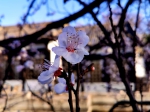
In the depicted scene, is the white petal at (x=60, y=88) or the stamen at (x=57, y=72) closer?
the stamen at (x=57, y=72)

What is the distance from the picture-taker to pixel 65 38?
947mm

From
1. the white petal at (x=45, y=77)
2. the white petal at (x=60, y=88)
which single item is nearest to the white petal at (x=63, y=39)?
the white petal at (x=45, y=77)

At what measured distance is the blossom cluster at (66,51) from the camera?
0.87 m

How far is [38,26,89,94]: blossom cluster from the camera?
0.87 m

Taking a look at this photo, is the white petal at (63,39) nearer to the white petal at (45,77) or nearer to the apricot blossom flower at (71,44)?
the apricot blossom flower at (71,44)

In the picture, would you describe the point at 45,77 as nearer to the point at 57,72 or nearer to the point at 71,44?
the point at 57,72

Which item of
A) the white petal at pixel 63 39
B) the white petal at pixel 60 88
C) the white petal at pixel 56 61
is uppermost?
the white petal at pixel 63 39

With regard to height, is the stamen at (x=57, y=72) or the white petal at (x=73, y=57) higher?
the white petal at (x=73, y=57)

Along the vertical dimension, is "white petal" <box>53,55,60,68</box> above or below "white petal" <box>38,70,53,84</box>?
above

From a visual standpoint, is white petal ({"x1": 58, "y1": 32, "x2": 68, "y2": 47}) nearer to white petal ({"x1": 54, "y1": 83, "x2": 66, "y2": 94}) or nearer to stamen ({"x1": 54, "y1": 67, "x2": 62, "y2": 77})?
stamen ({"x1": 54, "y1": 67, "x2": 62, "y2": 77})

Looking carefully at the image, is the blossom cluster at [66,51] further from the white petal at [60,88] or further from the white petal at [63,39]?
the white petal at [60,88]

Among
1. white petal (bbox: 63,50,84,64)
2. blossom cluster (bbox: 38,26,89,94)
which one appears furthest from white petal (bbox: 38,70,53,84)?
white petal (bbox: 63,50,84,64)

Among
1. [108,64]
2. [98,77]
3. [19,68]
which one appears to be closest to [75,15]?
[19,68]

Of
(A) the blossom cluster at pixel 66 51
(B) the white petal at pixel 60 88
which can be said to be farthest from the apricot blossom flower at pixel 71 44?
(B) the white petal at pixel 60 88
